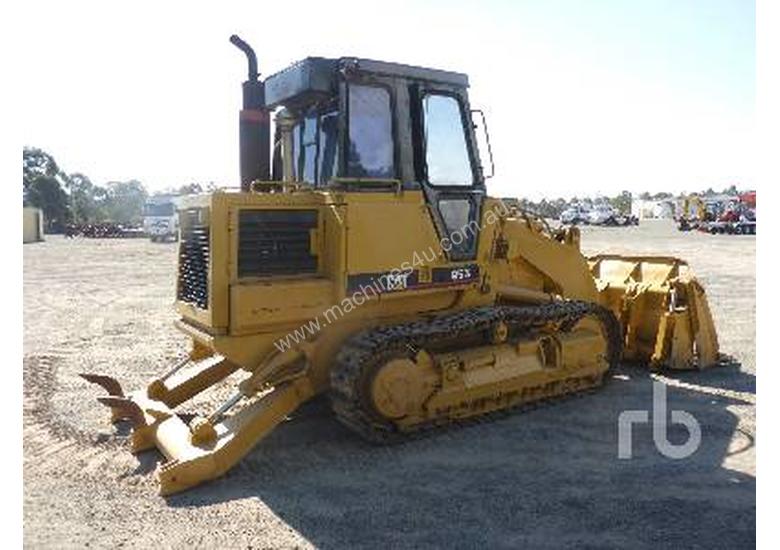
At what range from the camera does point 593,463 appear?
19.0 feet

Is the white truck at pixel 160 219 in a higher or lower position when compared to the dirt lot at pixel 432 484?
higher

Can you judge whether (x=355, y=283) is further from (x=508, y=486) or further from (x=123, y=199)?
(x=123, y=199)

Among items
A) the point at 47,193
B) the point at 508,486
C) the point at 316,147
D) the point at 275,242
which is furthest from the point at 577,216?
the point at 508,486

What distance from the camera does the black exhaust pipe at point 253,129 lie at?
21.2 ft

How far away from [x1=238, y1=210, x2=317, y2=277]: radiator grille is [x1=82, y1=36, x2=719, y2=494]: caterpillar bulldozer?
0.5 inches

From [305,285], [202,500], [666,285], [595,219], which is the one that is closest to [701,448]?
[666,285]

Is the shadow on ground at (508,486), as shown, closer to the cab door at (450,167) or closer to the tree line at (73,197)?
the cab door at (450,167)

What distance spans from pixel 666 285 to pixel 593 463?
380 centimetres

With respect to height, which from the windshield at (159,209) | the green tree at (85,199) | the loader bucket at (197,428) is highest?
the green tree at (85,199)

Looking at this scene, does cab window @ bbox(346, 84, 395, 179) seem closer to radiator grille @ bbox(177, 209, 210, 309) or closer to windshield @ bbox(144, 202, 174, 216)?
radiator grille @ bbox(177, 209, 210, 309)

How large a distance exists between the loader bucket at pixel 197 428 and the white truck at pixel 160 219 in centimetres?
3420

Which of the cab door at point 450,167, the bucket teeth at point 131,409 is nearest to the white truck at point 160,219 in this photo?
the bucket teeth at point 131,409

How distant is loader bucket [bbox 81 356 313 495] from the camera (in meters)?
5.38

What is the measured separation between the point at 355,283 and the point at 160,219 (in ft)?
119
